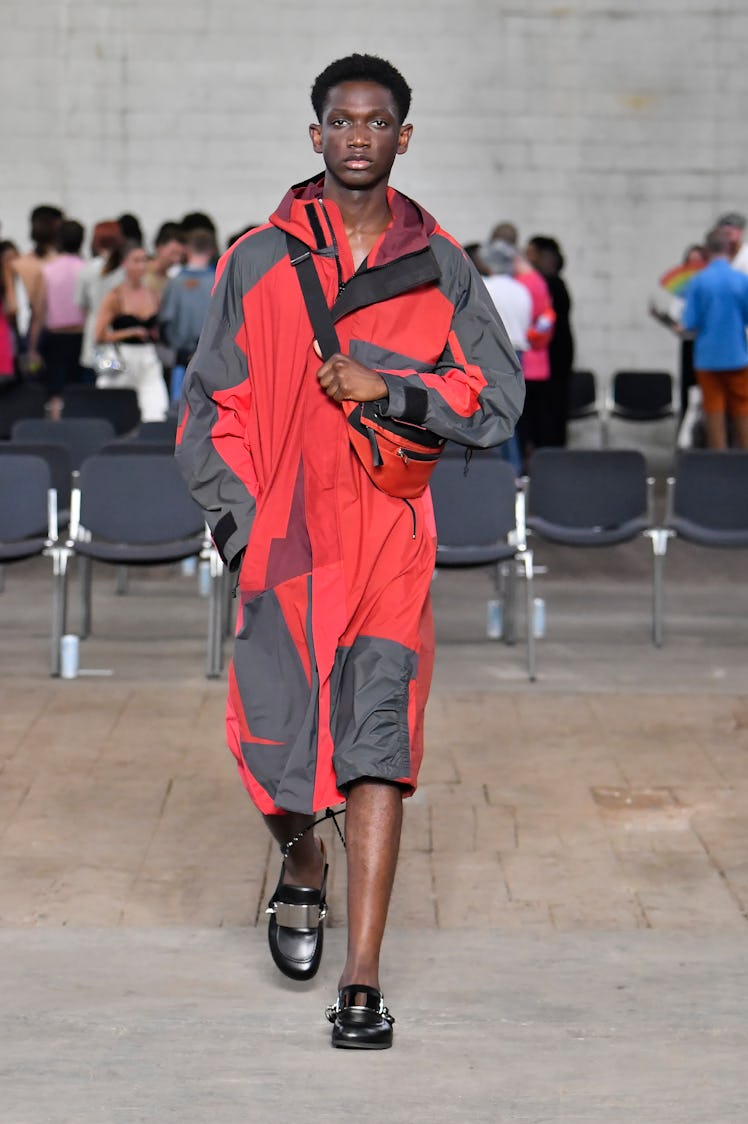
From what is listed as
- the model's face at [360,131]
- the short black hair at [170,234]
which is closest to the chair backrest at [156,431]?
the short black hair at [170,234]

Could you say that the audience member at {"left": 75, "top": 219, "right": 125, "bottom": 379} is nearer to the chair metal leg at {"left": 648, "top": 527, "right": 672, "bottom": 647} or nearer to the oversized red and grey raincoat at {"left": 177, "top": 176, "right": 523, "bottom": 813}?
the chair metal leg at {"left": 648, "top": 527, "right": 672, "bottom": 647}

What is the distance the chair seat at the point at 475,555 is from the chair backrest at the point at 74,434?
2221 mm

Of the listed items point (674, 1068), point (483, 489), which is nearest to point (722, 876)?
point (674, 1068)

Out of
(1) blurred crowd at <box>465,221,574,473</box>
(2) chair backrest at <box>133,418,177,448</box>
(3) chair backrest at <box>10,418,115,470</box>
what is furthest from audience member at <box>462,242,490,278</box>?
(3) chair backrest at <box>10,418,115,470</box>

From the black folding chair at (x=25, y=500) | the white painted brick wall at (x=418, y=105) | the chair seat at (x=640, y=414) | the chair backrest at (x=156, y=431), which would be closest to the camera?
the black folding chair at (x=25, y=500)

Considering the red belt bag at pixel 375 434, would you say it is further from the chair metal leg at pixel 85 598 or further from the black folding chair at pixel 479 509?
the chair metal leg at pixel 85 598

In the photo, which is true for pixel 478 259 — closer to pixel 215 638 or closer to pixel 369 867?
pixel 215 638

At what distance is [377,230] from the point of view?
339cm

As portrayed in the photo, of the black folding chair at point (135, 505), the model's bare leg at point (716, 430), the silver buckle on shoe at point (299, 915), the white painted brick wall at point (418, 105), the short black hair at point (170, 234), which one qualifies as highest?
the white painted brick wall at point (418, 105)

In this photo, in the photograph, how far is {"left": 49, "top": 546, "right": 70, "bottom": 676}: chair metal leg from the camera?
666cm

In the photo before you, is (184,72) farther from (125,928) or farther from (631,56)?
(125,928)

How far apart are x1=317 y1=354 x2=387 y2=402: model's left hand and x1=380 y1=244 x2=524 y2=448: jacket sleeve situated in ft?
0.24

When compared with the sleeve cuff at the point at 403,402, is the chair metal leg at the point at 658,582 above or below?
below

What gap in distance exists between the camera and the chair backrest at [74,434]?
8.56 metres
